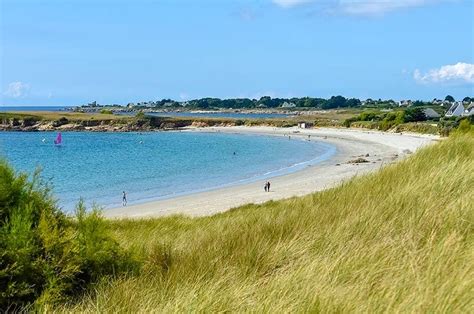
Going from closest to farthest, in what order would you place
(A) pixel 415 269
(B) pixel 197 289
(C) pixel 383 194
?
(A) pixel 415 269 → (B) pixel 197 289 → (C) pixel 383 194

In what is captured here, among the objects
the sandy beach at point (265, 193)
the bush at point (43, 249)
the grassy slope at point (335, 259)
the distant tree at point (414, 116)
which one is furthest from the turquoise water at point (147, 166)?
the distant tree at point (414, 116)

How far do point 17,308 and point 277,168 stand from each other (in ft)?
159

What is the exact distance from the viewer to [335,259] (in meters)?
4.72

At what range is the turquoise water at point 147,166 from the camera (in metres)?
40.5

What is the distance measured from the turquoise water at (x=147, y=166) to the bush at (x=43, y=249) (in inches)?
801

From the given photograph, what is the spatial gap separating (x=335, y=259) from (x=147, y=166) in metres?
55.3

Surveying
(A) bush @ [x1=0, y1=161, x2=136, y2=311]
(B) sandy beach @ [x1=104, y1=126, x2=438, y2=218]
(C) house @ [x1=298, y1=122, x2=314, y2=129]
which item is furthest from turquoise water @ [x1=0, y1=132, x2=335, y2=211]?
(C) house @ [x1=298, y1=122, x2=314, y2=129]

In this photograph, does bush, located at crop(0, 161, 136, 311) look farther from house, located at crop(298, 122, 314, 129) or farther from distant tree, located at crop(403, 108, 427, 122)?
house, located at crop(298, 122, 314, 129)

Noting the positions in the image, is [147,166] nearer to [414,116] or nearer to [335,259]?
[335,259]

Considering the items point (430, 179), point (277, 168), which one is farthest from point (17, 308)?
point (277, 168)

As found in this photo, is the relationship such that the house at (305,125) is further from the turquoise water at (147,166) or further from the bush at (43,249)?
the bush at (43,249)

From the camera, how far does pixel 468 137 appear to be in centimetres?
1082

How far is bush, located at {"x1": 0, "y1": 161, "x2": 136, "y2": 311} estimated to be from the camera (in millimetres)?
4992

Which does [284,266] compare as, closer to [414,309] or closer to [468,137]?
[414,309]
